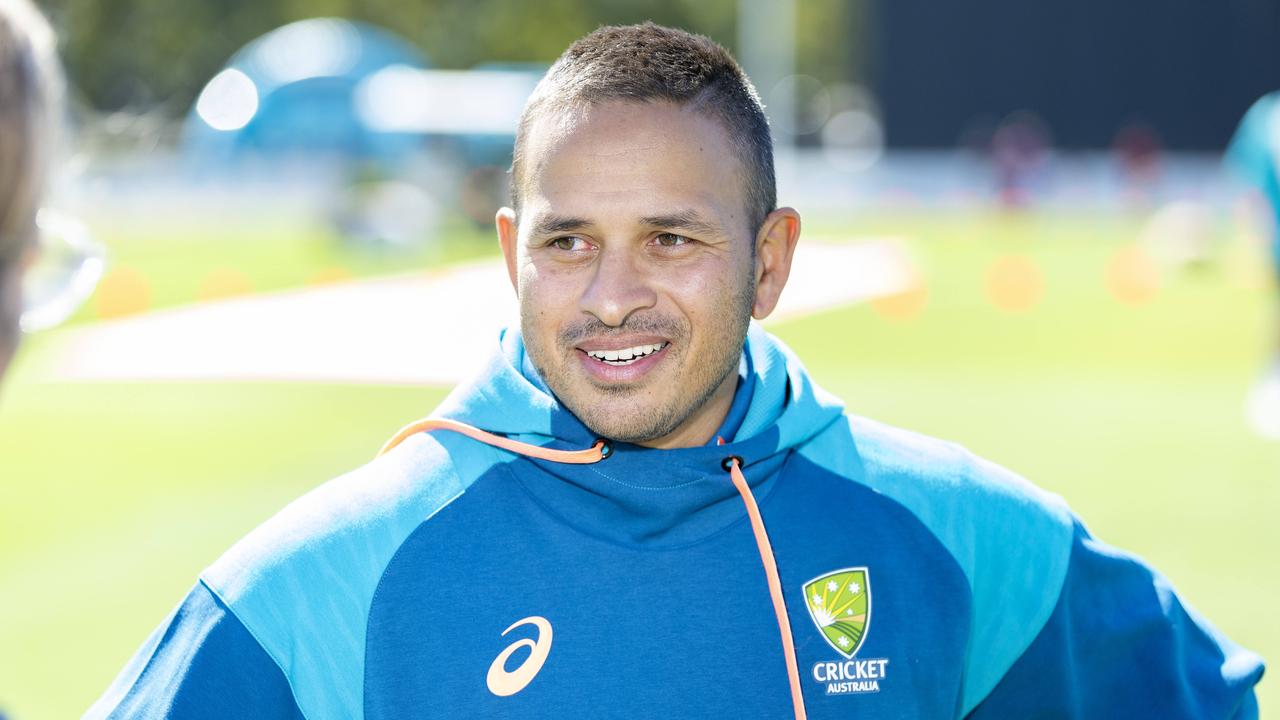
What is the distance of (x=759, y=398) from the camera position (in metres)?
2.44

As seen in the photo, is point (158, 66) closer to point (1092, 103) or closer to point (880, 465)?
point (1092, 103)

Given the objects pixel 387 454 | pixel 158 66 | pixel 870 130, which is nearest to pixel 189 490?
Answer: pixel 387 454

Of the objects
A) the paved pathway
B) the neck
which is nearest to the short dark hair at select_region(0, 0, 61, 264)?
the neck

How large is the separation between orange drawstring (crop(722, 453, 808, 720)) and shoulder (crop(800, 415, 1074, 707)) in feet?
0.50

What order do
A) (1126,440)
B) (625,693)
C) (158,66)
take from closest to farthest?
1. (625,693)
2. (1126,440)
3. (158,66)

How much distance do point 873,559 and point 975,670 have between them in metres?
0.21

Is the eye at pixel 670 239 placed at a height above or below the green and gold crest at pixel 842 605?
above

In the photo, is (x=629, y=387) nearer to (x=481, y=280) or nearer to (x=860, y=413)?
(x=860, y=413)

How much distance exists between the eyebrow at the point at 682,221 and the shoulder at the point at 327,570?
441mm

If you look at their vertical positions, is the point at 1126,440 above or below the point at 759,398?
below

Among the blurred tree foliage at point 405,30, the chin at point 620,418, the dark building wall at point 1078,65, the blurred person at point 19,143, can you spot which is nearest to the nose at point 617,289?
the chin at point 620,418

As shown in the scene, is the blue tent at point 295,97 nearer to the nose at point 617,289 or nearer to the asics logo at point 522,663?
the nose at point 617,289

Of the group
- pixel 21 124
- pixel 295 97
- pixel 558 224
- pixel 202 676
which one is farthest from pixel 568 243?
pixel 295 97

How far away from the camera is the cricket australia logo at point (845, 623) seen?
7.39 ft
